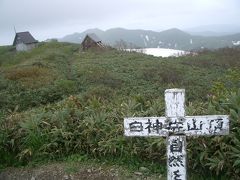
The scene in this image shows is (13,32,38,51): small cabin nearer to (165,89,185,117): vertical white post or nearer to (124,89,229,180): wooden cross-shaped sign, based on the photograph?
(124,89,229,180): wooden cross-shaped sign

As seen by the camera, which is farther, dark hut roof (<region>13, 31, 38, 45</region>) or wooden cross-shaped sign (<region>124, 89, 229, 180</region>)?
dark hut roof (<region>13, 31, 38, 45</region>)

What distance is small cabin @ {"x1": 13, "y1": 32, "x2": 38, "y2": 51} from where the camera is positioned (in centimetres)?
5431

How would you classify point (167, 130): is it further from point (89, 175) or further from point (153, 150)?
point (89, 175)

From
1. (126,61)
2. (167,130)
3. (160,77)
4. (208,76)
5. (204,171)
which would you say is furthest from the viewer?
(126,61)

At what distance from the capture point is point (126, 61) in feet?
109

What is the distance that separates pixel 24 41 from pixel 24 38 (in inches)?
30.3

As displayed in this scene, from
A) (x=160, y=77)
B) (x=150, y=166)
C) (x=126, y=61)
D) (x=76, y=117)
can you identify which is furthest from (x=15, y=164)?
(x=126, y=61)

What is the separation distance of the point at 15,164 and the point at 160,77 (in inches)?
774

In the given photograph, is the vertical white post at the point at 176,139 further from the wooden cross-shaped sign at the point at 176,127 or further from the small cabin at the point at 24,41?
the small cabin at the point at 24,41

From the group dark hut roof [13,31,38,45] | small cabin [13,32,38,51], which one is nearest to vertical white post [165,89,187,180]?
small cabin [13,32,38,51]

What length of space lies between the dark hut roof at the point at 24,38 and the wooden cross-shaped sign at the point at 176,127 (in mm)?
51973

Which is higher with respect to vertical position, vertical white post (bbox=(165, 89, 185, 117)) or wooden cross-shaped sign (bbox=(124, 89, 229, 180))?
vertical white post (bbox=(165, 89, 185, 117))

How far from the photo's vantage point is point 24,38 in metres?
54.7

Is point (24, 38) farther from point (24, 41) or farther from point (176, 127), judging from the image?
point (176, 127)
